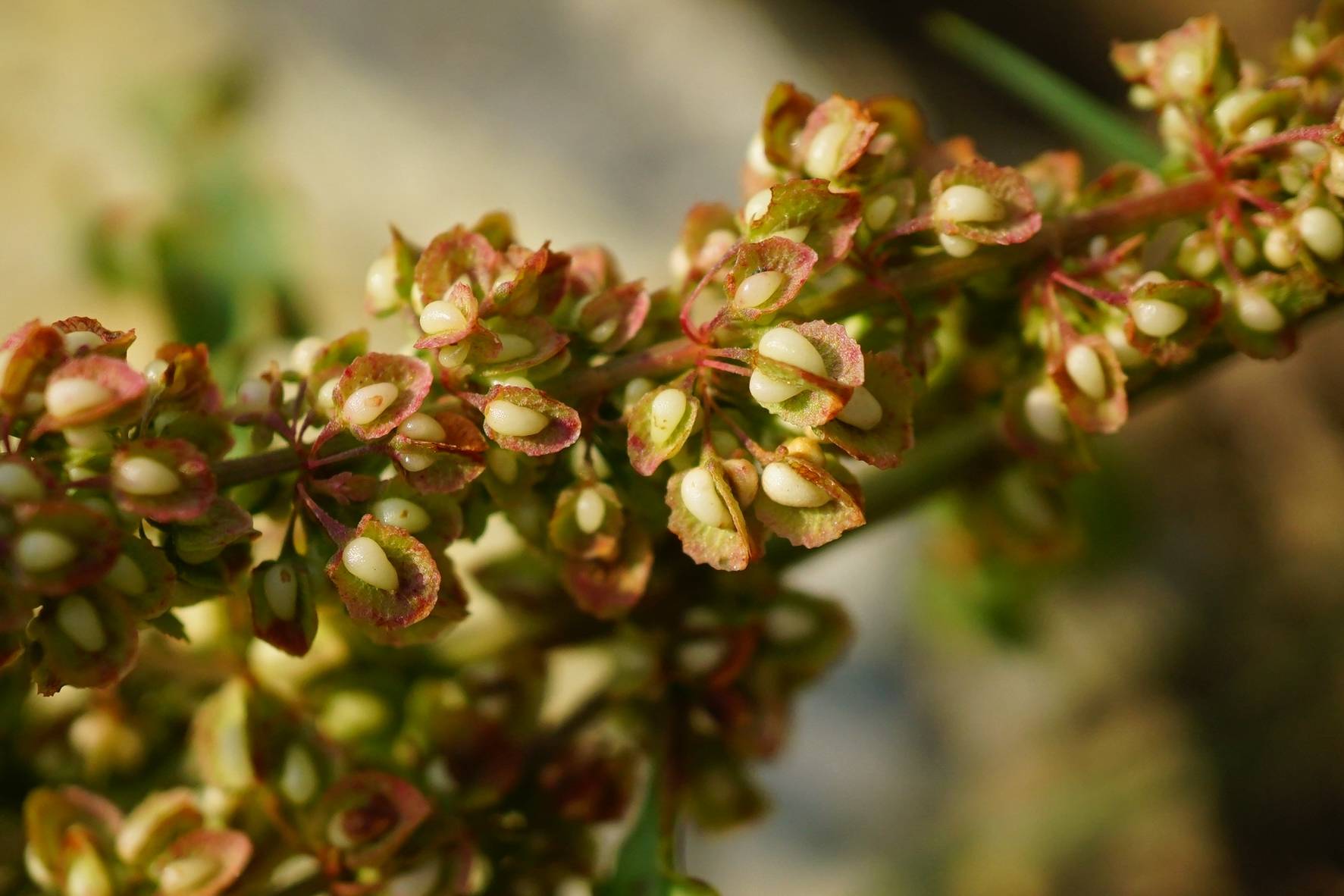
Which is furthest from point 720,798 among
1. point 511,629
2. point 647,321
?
point 647,321

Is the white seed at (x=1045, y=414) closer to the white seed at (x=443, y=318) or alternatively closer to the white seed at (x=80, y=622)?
the white seed at (x=443, y=318)

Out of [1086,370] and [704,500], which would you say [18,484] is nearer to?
[704,500]

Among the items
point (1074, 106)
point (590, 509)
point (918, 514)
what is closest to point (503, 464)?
point (590, 509)

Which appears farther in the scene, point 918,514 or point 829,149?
point 918,514

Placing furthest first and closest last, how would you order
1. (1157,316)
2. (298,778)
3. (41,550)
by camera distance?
1. (298,778)
2. (1157,316)
3. (41,550)

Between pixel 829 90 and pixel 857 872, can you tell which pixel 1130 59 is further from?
pixel 857 872

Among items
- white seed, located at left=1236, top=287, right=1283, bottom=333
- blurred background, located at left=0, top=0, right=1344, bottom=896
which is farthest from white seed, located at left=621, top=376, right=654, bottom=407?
blurred background, located at left=0, top=0, right=1344, bottom=896

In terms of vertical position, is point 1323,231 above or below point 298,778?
above
